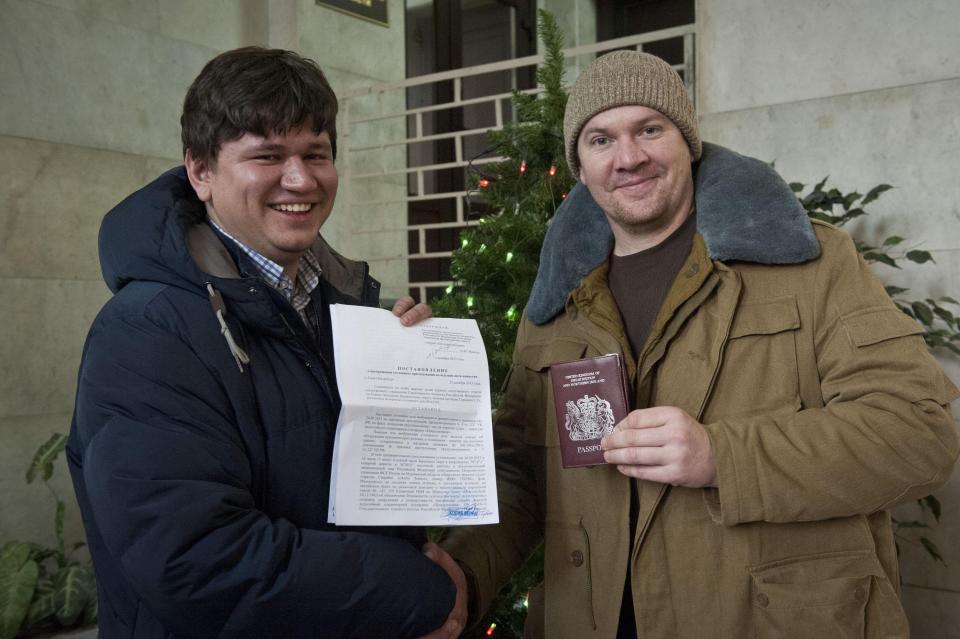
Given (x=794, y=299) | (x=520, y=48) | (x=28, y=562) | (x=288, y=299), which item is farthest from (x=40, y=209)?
(x=520, y=48)

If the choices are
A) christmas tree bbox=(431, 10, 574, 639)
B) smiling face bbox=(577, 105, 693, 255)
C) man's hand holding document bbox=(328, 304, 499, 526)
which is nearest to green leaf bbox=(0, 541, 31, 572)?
christmas tree bbox=(431, 10, 574, 639)

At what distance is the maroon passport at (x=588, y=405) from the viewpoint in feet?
5.12

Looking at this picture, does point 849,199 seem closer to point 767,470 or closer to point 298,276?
point 767,470

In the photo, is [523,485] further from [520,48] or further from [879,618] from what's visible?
[520,48]

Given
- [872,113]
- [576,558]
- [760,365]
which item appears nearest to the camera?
[760,365]

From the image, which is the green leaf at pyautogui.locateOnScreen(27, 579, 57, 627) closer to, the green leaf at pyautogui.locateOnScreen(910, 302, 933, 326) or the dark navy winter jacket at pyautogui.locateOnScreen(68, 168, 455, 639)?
the dark navy winter jacket at pyautogui.locateOnScreen(68, 168, 455, 639)

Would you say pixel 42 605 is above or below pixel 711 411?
below

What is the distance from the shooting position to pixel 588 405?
158 centimetres

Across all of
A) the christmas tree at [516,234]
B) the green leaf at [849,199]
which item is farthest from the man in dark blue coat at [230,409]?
the green leaf at [849,199]

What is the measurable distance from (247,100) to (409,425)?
56 cm

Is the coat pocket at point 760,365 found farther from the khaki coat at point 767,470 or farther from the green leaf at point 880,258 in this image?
the green leaf at point 880,258

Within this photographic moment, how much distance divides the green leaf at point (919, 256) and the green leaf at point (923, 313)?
144 millimetres

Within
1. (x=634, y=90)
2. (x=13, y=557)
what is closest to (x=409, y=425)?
(x=634, y=90)

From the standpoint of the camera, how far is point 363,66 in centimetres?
578
